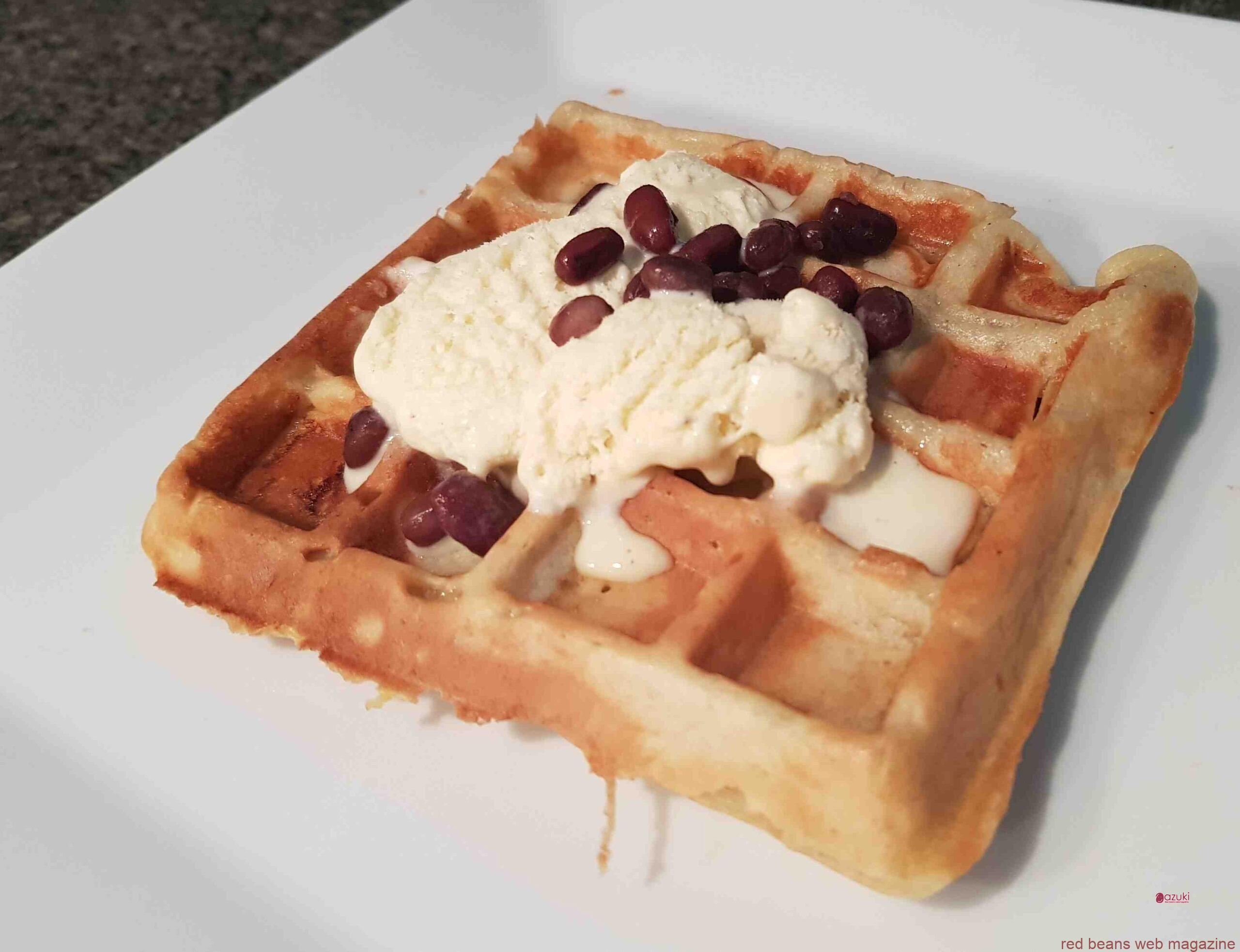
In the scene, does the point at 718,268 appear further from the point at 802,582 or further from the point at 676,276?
the point at 802,582

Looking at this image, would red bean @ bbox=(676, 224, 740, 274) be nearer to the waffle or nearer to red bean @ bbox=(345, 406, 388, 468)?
the waffle

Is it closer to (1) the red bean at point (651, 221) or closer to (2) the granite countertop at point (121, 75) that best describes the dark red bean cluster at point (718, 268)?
(1) the red bean at point (651, 221)

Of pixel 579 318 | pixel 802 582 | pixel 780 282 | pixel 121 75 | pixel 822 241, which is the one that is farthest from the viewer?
pixel 121 75

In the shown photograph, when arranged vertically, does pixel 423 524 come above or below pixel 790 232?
below

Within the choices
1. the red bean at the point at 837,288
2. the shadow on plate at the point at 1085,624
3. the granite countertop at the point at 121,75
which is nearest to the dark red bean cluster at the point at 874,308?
the red bean at the point at 837,288

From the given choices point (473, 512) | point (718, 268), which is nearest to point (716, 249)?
point (718, 268)
